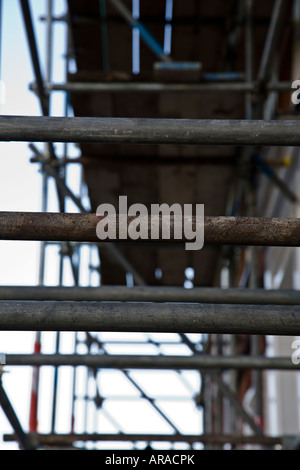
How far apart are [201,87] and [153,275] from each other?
12.4 feet

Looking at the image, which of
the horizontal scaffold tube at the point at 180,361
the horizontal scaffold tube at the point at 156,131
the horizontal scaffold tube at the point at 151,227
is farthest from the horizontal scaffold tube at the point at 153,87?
the horizontal scaffold tube at the point at 151,227

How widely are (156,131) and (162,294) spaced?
108 centimetres

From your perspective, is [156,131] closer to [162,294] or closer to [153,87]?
[162,294]

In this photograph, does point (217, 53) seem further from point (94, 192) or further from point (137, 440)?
point (137, 440)

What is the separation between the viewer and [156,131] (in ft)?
9.80

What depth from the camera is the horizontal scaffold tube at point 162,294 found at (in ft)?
11.5

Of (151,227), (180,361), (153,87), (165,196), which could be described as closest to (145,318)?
(151,227)

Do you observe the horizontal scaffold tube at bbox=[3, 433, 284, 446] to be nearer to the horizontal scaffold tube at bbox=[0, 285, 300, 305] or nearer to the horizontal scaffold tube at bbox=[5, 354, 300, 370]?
the horizontal scaffold tube at bbox=[5, 354, 300, 370]

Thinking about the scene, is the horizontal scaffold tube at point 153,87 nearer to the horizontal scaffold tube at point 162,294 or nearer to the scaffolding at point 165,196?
the scaffolding at point 165,196

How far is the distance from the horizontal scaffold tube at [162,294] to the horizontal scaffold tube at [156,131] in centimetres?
76

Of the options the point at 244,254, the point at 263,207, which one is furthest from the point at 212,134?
the point at 244,254

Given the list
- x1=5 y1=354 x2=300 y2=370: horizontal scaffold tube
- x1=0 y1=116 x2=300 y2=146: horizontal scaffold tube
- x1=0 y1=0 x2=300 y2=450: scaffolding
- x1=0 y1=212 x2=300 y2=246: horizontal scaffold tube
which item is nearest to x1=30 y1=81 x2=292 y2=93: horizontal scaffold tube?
x1=0 y1=0 x2=300 y2=450: scaffolding

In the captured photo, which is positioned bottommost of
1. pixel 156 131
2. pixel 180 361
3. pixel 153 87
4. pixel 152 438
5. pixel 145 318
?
pixel 145 318

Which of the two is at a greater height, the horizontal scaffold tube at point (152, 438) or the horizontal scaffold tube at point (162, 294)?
the horizontal scaffold tube at point (162, 294)
